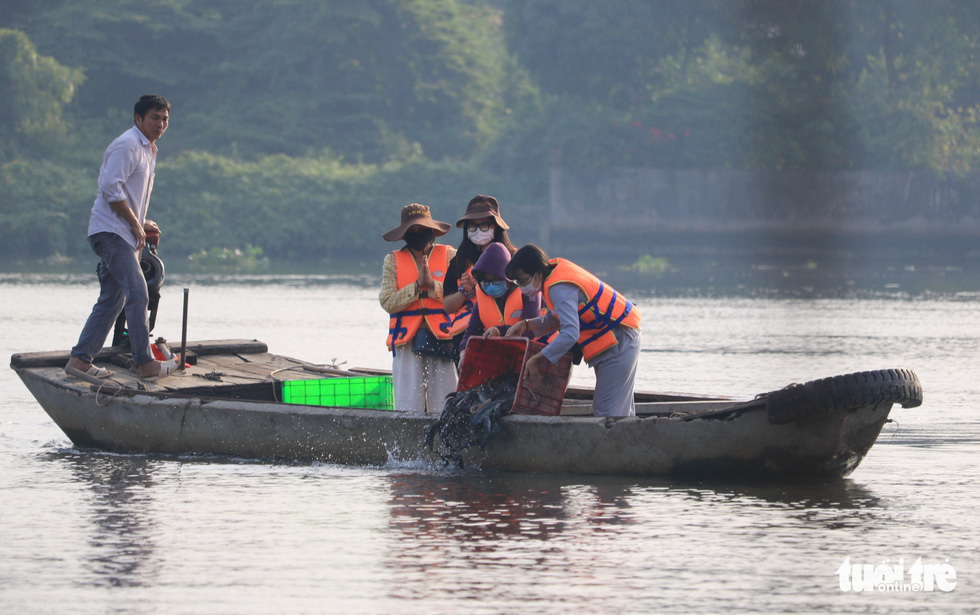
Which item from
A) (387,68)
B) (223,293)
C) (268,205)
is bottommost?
(223,293)

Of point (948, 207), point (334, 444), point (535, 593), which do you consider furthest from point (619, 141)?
point (535, 593)

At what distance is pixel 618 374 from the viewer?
8.82 meters

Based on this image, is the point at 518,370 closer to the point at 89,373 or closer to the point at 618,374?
the point at 618,374

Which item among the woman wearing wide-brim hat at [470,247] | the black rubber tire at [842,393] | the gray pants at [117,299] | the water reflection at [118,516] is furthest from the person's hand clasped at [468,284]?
the gray pants at [117,299]

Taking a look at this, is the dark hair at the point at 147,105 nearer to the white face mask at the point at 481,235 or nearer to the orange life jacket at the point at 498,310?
the white face mask at the point at 481,235

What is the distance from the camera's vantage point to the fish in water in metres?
8.76

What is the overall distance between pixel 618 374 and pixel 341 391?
95.2 inches

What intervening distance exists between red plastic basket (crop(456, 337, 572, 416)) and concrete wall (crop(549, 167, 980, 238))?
30.5m

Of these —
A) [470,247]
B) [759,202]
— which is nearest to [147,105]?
[470,247]

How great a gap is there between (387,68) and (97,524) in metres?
40.3

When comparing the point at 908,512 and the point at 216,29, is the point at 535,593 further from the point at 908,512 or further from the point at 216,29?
the point at 216,29

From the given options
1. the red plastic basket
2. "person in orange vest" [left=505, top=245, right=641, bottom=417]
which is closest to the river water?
the red plastic basket

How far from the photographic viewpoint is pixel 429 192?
43.9 m

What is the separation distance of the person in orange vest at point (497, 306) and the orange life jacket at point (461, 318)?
207 mm
